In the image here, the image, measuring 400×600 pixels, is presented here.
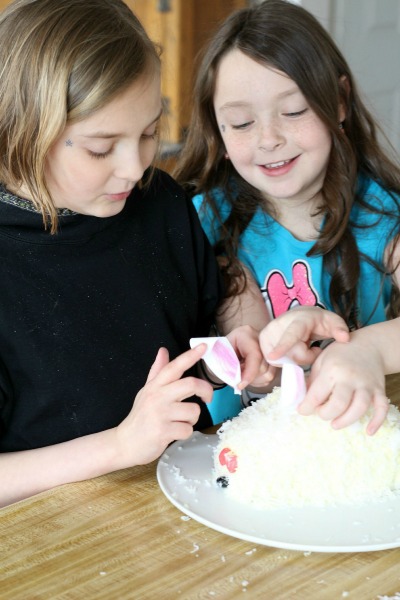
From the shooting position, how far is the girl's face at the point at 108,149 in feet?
4.00

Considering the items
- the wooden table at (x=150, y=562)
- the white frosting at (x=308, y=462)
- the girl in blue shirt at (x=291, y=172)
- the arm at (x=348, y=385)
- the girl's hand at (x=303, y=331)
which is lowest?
the wooden table at (x=150, y=562)

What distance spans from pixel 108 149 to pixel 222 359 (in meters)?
0.35

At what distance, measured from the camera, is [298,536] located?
1.02 meters

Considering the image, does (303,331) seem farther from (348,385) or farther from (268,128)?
(268,128)

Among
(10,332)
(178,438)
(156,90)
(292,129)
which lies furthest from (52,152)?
(292,129)

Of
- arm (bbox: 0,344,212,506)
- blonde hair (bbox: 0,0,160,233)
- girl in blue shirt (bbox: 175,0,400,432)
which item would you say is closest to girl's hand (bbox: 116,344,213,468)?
arm (bbox: 0,344,212,506)

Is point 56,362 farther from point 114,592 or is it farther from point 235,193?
point 235,193

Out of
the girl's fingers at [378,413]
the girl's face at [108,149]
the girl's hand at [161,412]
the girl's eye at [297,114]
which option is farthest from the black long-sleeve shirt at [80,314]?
the girl's fingers at [378,413]

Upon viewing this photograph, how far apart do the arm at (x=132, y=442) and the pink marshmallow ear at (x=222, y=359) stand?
25 millimetres

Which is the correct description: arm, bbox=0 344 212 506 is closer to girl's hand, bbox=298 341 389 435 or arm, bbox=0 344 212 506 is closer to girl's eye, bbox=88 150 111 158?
girl's hand, bbox=298 341 389 435

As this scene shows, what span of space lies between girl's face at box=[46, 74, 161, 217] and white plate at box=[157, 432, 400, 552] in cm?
43

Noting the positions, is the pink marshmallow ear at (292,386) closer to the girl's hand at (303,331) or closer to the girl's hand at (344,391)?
the girl's hand at (344,391)

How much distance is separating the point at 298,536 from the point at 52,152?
652 mm

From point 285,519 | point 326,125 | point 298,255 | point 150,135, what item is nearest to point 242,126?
point 326,125
